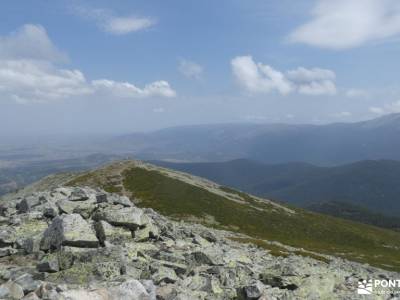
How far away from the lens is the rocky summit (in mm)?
23344

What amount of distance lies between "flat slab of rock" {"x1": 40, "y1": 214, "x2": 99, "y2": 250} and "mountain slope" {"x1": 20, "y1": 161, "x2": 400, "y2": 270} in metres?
65.4

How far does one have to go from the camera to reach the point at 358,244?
378 feet

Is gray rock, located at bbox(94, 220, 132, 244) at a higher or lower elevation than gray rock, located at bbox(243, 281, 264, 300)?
higher

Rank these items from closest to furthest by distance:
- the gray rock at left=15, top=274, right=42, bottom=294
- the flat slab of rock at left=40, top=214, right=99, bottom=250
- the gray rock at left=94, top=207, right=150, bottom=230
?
the gray rock at left=15, top=274, right=42, bottom=294
the flat slab of rock at left=40, top=214, right=99, bottom=250
the gray rock at left=94, top=207, right=150, bottom=230

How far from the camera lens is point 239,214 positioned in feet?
367

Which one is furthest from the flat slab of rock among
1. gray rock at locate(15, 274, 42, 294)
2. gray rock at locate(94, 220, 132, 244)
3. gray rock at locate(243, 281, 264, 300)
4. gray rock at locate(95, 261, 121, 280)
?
gray rock at locate(243, 281, 264, 300)

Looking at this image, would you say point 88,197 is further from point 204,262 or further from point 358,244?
point 358,244

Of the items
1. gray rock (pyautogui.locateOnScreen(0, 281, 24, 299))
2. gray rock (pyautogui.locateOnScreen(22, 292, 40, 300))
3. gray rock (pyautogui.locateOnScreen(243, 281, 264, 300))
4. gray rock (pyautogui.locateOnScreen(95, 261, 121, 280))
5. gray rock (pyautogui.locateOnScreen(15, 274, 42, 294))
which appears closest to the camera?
gray rock (pyautogui.locateOnScreen(22, 292, 40, 300))

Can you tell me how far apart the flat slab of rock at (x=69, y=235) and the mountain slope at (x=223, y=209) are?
6544 cm

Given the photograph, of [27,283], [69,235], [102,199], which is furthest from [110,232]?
[102,199]

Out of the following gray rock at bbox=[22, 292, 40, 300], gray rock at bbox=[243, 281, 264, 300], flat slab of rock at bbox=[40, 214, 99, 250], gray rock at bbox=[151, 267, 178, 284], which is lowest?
gray rock at bbox=[243, 281, 264, 300]

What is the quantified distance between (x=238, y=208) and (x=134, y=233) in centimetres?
8305

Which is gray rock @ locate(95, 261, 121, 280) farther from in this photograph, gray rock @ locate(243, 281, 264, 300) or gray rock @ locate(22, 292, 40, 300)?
gray rock @ locate(243, 281, 264, 300)

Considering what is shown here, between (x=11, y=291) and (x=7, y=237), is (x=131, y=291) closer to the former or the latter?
(x=11, y=291)
